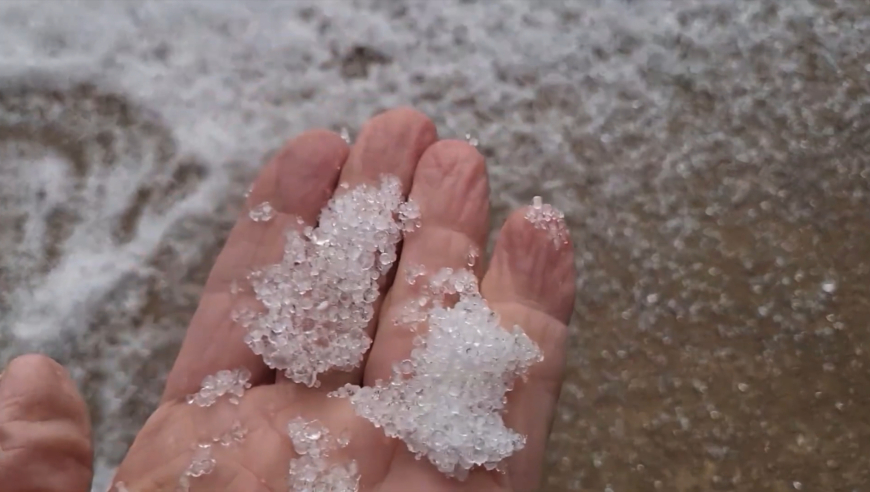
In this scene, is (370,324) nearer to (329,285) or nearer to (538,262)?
(329,285)

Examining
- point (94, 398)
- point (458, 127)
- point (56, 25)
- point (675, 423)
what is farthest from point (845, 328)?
point (56, 25)

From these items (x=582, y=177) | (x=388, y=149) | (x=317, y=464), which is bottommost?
(x=317, y=464)

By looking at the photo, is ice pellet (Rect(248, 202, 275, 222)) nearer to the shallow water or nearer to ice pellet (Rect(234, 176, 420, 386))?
ice pellet (Rect(234, 176, 420, 386))

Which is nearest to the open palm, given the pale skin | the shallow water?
the pale skin

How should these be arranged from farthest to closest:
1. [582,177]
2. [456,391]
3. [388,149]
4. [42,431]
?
[582,177], [388,149], [456,391], [42,431]

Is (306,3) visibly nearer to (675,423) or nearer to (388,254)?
(388,254)

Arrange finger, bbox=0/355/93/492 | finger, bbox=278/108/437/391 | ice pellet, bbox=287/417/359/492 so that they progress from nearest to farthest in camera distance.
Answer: finger, bbox=0/355/93/492
ice pellet, bbox=287/417/359/492
finger, bbox=278/108/437/391

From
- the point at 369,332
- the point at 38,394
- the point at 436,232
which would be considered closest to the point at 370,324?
the point at 369,332
